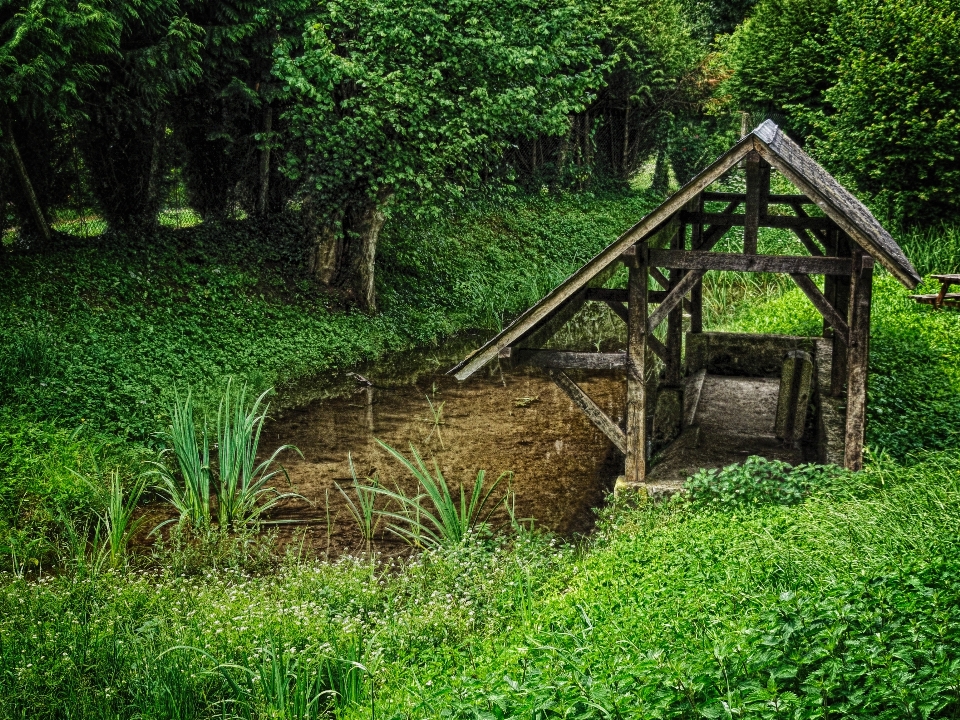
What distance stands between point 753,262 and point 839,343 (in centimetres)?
377

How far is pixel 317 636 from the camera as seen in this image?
20.7ft

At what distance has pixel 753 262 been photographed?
8.12m

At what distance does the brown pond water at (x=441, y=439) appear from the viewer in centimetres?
963

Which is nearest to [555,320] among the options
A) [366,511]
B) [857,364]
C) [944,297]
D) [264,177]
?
[366,511]

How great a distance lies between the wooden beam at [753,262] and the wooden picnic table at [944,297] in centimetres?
771

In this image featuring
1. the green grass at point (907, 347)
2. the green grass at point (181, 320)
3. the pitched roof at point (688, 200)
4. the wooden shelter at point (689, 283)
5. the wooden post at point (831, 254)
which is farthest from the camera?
the wooden post at point (831, 254)

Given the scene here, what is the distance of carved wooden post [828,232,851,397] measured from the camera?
36.3 ft

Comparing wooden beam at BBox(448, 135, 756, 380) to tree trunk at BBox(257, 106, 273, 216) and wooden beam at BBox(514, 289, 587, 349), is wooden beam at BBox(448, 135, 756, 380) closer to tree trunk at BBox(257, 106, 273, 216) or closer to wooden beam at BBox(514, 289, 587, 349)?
wooden beam at BBox(514, 289, 587, 349)

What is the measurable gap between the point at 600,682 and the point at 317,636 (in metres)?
2.73

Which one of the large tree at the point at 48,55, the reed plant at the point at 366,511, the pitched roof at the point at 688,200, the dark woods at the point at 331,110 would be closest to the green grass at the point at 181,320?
the dark woods at the point at 331,110

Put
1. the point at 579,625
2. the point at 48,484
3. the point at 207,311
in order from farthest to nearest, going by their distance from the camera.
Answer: the point at 207,311 → the point at 48,484 → the point at 579,625

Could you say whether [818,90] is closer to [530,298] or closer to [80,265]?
[530,298]

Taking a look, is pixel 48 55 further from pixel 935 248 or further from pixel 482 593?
pixel 935 248

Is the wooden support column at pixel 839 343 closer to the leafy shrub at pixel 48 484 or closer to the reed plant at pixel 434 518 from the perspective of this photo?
the reed plant at pixel 434 518
